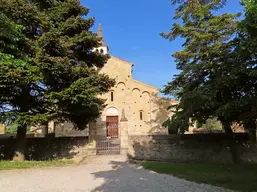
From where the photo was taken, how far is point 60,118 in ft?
43.8

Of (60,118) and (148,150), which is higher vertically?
(60,118)

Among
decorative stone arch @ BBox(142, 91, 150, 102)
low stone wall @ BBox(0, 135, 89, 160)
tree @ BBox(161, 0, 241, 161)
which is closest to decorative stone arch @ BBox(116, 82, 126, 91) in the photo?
decorative stone arch @ BBox(142, 91, 150, 102)

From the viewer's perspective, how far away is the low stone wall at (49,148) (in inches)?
606

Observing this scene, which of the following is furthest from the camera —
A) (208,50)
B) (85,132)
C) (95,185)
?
(85,132)

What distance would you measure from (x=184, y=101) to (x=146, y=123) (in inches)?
625

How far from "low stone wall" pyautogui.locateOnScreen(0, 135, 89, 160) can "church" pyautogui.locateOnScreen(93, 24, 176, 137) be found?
10144 mm

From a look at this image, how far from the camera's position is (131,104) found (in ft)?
87.5

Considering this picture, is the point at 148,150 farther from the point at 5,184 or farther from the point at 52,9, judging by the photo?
the point at 52,9

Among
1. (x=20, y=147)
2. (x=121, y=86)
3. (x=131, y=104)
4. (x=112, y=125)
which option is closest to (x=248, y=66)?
(x=20, y=147)

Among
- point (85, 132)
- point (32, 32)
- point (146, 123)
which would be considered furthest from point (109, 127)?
point (32, 32)

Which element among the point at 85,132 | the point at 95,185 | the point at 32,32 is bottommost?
the point at 95,185

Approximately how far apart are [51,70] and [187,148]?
9545 millimetres

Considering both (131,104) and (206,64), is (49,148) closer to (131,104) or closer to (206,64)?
(206,64)

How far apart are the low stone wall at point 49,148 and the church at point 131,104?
10144 mm
